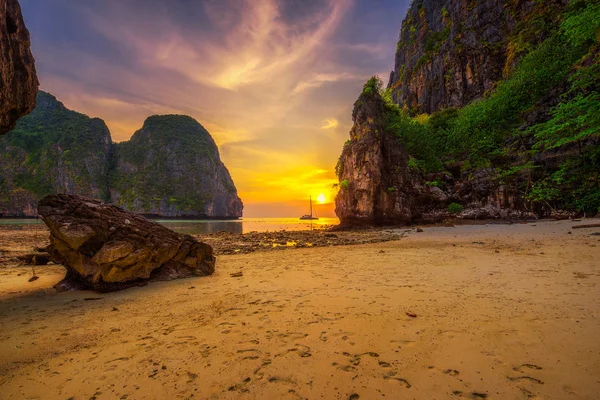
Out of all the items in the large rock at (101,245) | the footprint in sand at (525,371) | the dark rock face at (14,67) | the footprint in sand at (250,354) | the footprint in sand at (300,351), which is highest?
the dark rock face at (14,67)

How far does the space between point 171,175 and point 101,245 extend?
144 metres

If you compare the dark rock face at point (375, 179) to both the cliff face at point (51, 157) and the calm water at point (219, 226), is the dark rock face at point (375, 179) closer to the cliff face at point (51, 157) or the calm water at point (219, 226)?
the calm water at point (219, 226)

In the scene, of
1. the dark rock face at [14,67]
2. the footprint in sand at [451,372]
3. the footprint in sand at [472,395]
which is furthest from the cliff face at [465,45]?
the dark rock face at [14,67]

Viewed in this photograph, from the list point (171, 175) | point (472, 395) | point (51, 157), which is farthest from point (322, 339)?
point (51, 157)

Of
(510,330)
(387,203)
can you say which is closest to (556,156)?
(387,203)

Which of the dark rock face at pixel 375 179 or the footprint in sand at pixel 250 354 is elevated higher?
the dark rock face at pixel 375 179

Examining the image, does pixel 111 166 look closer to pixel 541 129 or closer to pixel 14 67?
pixel 14 67

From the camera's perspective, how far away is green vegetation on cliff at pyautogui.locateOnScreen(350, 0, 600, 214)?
55.1 ft

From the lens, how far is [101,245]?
20.8 ft

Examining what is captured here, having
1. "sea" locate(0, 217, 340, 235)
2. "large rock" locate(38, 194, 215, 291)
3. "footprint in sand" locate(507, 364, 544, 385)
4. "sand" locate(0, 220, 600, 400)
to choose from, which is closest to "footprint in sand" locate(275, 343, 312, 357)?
"sand" locate(0, 220, 600, 400)

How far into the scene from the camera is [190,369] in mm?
2617

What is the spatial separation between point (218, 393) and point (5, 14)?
29.3ft

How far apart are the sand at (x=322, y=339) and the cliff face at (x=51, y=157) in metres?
130

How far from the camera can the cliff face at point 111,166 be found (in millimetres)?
99188
